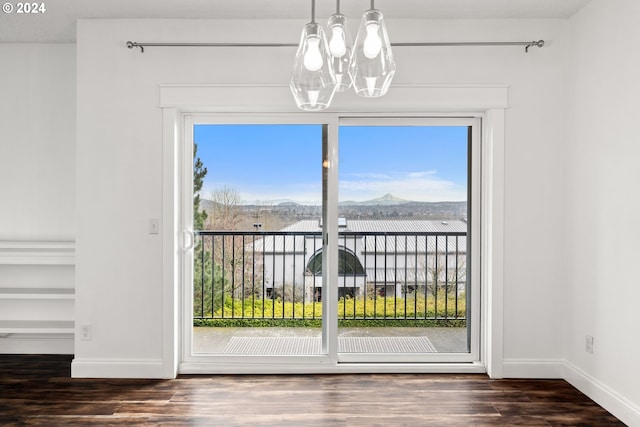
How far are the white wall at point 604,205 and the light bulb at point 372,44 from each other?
6.39 ft

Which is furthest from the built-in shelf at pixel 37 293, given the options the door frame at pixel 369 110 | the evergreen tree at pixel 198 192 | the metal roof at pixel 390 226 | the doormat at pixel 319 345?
the metal roof at pixel 390 226

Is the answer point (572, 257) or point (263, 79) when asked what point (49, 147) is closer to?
point (263, 79)

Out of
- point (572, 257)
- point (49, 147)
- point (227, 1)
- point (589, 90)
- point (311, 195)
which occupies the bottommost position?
point (572, 257)

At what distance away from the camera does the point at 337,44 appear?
141 centimetres

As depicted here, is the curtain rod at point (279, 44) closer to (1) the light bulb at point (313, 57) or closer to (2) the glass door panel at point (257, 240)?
(2) the glass door panel at point (257, 240)

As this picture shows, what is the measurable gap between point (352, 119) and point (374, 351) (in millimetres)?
1719

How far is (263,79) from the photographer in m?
3.18

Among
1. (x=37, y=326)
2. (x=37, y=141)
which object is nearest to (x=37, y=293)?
(x=37, y=326)

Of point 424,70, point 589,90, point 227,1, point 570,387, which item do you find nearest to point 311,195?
point 424,70

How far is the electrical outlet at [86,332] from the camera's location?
320 centimetres

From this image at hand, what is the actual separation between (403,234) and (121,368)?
2.22m

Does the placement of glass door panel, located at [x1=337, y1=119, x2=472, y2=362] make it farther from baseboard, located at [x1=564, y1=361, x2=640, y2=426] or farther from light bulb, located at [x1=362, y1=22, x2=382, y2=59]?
light bulb, located at [x1=362, y1=22, x2=382, y2=59]

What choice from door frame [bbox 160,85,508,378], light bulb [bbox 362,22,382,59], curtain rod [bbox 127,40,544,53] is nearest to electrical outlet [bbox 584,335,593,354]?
door frame [bbox 160,85,508,378]

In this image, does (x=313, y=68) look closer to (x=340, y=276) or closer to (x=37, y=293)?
(x=340, y=276)
